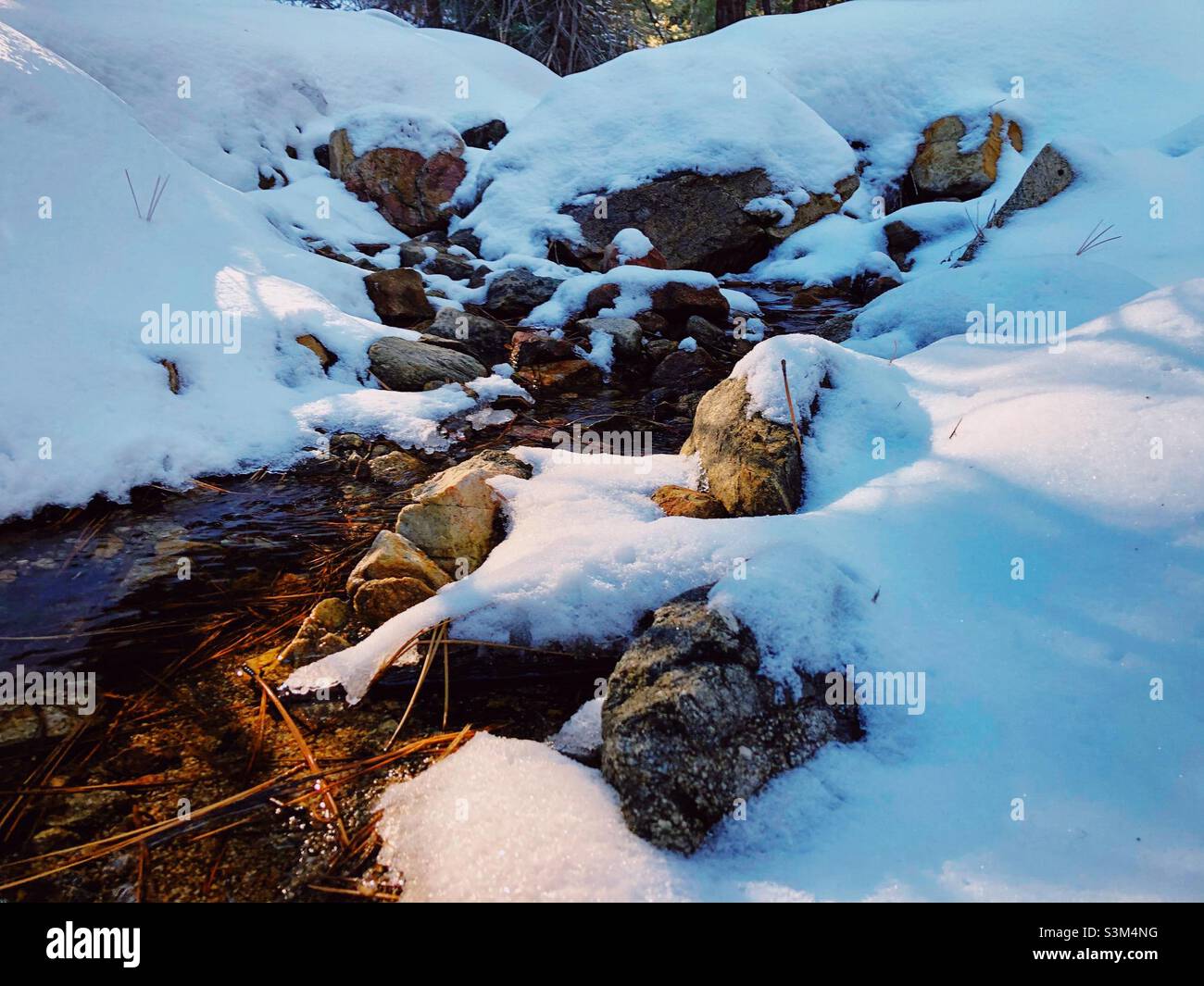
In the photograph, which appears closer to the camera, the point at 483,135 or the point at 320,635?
the point at 320,635

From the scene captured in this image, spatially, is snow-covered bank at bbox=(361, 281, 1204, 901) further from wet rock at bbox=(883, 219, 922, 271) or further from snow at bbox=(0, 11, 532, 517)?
wet rock at bbox=(883, 219, 922, 271)

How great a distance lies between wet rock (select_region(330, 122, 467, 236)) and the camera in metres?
9.23

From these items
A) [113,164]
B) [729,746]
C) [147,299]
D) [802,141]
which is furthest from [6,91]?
[802,141]

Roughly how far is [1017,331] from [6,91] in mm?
6648

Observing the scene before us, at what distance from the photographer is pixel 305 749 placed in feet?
6.46

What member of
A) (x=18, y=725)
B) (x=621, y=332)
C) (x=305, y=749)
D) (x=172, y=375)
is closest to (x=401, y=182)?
(x=621, y=332)

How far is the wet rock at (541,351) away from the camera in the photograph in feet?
19.0

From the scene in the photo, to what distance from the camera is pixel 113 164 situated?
4.88 m

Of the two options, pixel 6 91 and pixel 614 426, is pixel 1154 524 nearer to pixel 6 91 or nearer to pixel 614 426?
pixel 614 426

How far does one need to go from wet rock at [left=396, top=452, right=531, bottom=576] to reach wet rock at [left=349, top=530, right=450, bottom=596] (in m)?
0.09

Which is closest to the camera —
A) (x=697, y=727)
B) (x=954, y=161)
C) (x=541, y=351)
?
(x=697, y=727)

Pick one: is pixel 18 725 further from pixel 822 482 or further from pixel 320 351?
pixel 320 351

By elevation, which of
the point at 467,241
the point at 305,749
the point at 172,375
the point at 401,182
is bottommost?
the point at 305,749

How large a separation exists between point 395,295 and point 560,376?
205cm
